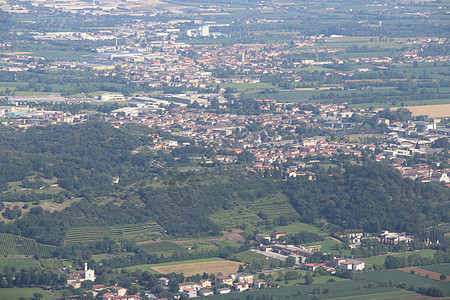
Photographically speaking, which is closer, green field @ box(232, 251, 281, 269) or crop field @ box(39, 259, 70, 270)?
crop field @ box(39, 259, 70, 270)

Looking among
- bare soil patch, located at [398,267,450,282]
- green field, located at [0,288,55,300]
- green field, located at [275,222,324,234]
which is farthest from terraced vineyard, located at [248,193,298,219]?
green field, located at [0,288,55,300]

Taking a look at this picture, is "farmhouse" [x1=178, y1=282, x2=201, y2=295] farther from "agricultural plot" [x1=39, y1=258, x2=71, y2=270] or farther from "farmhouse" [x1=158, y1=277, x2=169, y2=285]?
"agricultural plot" [x1=39, y1=258, x2=71, y2=270]

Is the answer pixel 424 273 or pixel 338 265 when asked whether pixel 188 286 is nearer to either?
pixel 338 265

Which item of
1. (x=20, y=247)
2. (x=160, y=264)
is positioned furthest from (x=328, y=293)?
(x=20, y=247)

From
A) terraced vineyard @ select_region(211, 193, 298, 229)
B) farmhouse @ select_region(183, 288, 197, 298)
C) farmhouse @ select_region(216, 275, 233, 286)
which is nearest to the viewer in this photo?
farmhouse @ select_region(183, 288, 197, 298)

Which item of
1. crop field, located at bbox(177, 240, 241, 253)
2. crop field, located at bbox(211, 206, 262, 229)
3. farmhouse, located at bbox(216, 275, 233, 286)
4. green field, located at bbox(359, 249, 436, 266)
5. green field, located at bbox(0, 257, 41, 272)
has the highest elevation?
crop field, located at bbox(211, 206, 262, 229)

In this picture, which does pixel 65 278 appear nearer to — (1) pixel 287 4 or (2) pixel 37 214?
(2) pixel 37 214
